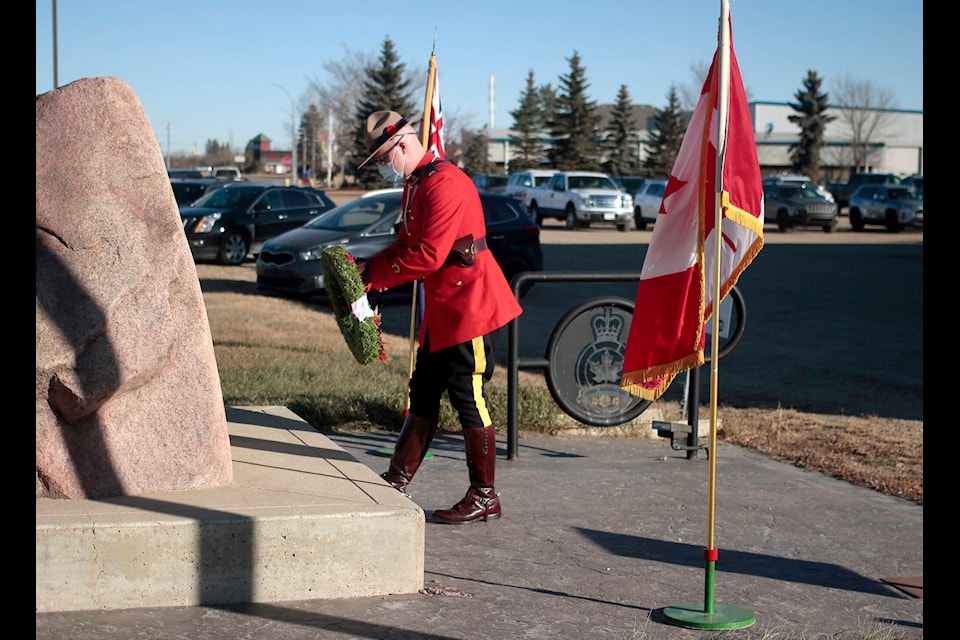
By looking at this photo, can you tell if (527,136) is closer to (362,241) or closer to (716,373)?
(362,241)

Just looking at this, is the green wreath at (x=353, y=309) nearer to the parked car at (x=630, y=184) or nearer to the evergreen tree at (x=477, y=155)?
the parked car at (x=630, y=184)

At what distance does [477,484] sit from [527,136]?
88102 millimetres

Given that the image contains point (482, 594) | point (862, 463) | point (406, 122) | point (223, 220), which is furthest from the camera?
point (223, 220)

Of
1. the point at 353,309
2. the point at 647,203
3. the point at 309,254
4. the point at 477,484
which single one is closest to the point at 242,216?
the point at 309,254

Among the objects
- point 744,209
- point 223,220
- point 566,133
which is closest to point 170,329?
point 744,209

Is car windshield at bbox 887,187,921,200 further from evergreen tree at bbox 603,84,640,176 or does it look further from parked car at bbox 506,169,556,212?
evergreen tree at bbox 603,84,640,176

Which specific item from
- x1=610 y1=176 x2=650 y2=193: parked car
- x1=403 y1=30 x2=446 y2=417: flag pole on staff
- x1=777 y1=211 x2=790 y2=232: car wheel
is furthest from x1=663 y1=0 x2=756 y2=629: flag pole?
x1=610 y1=176 x2=650 y2=193: parked car

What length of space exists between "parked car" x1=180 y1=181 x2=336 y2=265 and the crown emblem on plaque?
1527 centimetres

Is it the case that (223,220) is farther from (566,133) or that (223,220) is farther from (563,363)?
(566,133)

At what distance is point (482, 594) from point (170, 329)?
166cm

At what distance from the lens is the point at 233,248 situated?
73.5 feet

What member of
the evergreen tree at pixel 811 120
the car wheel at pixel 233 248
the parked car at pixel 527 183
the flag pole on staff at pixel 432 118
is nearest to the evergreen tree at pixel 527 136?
the evergreen tree at pixel 811 120

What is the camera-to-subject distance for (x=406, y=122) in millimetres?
5609
